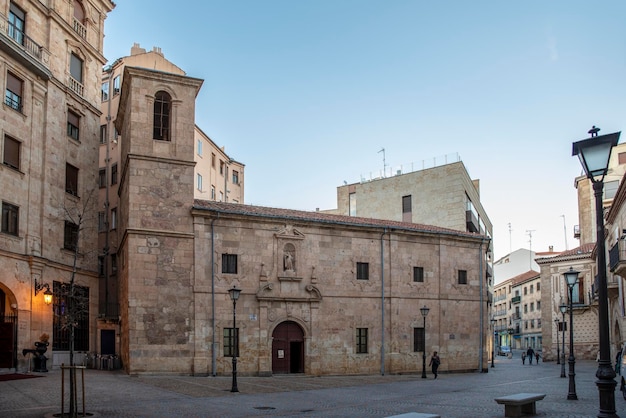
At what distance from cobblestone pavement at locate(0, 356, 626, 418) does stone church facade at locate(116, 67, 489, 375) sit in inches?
83.1

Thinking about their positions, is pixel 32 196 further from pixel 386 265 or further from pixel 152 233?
pixel 386 265

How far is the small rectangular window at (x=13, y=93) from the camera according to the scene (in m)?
26.6

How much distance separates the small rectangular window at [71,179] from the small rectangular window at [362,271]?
15054 mm

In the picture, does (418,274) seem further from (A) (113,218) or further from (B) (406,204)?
(B) (406,204)

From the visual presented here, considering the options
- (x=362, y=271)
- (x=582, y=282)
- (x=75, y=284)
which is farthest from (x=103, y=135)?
(x=582, y=282)

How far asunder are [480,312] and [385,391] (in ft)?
48.5

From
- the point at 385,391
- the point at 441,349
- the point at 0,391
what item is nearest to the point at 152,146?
the point at 0,391

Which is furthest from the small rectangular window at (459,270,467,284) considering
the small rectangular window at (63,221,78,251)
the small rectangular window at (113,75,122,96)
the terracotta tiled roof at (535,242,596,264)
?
the small rectangular window at (113,75,122,96)

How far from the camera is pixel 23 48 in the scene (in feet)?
89.8

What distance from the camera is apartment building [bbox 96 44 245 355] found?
35000mm

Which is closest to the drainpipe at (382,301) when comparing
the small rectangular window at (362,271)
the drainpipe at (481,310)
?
the small rectangular window at (362,271)

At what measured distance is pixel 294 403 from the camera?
18.8m

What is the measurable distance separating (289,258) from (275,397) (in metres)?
10.8

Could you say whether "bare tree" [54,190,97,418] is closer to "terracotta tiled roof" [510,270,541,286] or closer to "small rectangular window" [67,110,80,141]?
"small rectangular window" [67,110,80,141]
